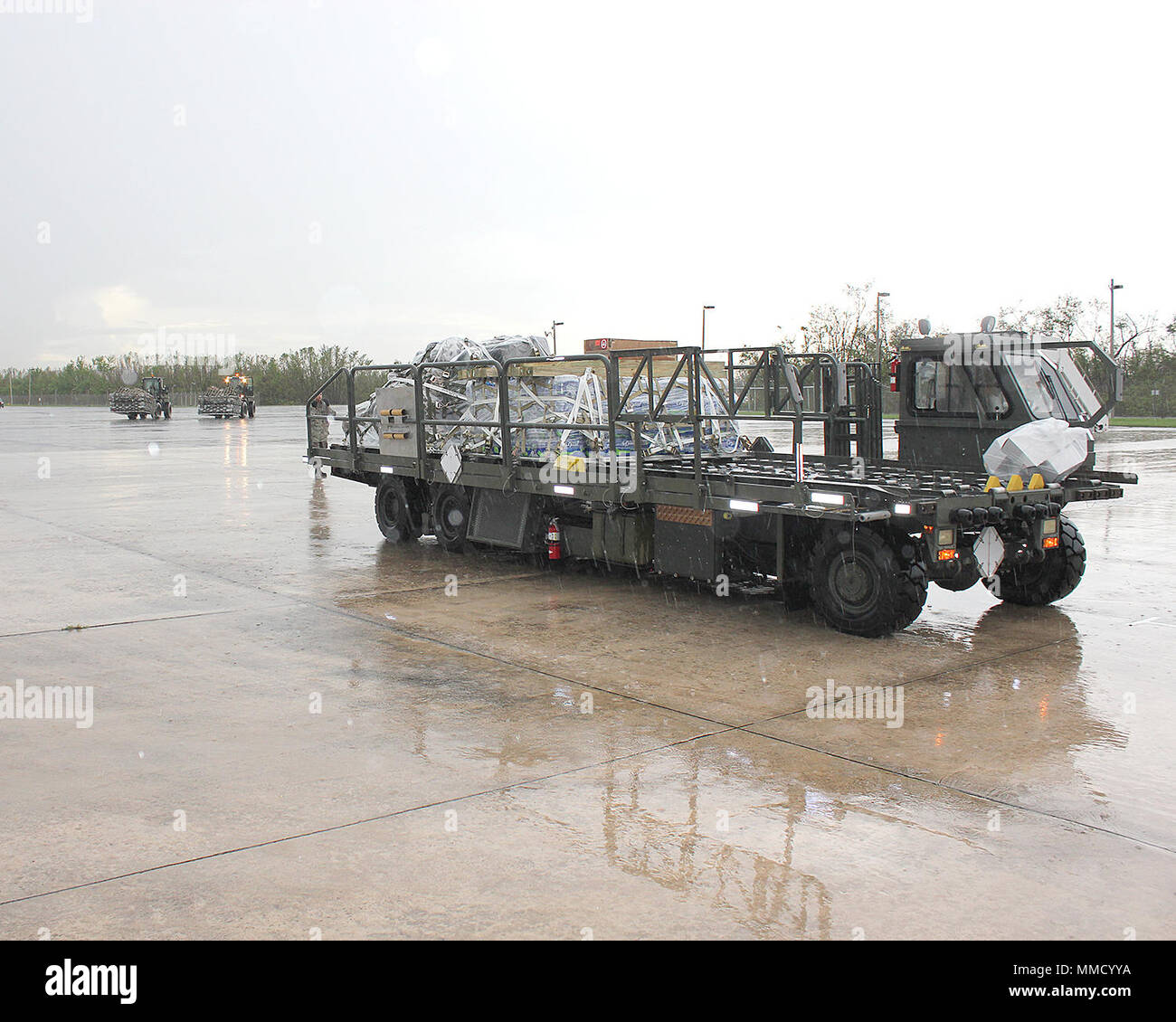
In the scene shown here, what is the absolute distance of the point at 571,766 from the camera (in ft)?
17.6

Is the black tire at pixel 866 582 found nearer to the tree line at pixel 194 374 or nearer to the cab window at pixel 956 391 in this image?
the cab window at pixel 956 391

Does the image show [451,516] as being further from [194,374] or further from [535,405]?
[194,374]

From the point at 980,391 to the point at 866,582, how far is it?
102 inches

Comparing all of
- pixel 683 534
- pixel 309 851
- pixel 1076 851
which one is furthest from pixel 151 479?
pixel 1076 851

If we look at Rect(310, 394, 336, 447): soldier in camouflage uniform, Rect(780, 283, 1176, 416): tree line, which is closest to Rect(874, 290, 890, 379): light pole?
Rect(780, 283, 1176, 416): tree line

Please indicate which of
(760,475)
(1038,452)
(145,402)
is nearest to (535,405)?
(760,475)

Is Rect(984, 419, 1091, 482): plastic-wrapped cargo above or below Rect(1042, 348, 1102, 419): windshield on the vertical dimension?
below

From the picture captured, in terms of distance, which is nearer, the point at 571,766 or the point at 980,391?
the point at 571,766

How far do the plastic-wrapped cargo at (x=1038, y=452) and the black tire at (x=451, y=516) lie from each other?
5528mm

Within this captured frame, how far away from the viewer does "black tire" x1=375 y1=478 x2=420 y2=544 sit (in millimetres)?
13047

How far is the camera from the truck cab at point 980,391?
30.8 feet

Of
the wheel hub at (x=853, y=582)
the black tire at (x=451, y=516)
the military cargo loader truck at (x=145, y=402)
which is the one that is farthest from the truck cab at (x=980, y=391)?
the military cargo loader truck at (x=145, y=402)

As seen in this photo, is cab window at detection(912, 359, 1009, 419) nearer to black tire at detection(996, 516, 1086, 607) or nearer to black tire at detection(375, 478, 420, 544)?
black tire at detection(996, 516, 1086, 607)

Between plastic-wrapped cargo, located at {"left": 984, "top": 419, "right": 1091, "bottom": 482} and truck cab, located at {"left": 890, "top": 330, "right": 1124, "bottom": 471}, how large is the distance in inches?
14.5
